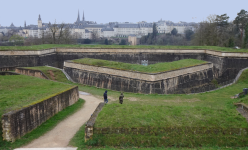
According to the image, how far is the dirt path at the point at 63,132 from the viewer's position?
10859 mm

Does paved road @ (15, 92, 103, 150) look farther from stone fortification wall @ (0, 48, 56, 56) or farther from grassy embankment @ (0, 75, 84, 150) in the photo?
stone fortification wall @ (0, 48, 56, 56)

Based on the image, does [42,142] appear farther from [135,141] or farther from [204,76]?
[204,76]

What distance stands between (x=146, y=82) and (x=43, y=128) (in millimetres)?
12525

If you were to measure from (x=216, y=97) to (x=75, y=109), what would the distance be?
12.0 m

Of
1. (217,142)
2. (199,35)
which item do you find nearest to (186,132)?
(217,142)

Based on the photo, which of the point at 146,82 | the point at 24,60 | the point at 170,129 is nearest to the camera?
the point at 170,129

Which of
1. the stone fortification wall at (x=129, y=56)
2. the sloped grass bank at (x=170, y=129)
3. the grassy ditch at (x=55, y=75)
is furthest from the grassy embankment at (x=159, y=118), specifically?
the stone fortification wall at (x=129, y=56)

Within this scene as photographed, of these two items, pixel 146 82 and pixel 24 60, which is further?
pixel 24 60

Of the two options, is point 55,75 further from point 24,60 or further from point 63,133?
point 63,133

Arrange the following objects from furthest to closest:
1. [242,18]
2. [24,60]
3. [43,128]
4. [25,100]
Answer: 1. [242,18]
2. [24,60]
3. [25,100]
4. [43,128]

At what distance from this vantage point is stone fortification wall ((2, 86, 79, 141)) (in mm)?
10555

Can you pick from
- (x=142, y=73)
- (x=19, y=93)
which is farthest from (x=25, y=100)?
(x=142, y=73)

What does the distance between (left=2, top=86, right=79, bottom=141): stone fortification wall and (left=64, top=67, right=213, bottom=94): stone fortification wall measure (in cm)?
897

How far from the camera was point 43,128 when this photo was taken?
12633 mm
